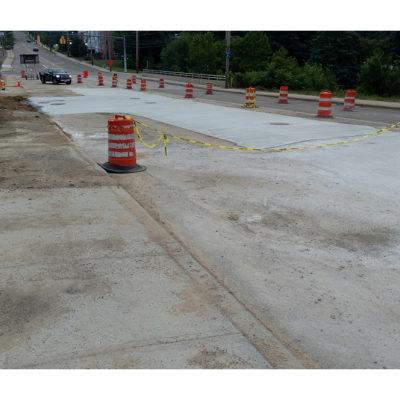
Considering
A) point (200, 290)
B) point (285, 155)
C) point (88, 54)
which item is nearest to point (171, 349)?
point (200, 290)

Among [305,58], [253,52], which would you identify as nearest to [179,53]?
[253,52]

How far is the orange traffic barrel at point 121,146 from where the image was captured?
9.87 meters

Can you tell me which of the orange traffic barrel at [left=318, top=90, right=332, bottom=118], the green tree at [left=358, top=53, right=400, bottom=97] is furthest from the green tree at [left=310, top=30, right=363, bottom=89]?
the orange traffic barrel at [left=318, top=90, right=332, bottom=118]

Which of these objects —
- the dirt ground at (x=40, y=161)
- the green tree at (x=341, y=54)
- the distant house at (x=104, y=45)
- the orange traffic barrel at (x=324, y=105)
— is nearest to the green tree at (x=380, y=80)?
the orange traffic barrel at (x=324, y=105)

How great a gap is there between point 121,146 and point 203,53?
227 feet

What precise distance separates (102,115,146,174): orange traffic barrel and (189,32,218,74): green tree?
221ft

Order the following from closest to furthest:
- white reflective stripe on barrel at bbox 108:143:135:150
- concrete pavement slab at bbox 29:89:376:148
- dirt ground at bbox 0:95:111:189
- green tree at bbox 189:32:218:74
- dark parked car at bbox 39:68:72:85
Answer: dirt ground at bbox 0:95:111:189 < white reflective stripe on barrel at bbox 108:143:135:150 < concrete pavement slab at bbox 29:89:376:148 < dark parked car at bbox 39:68:72:85 < green tree at bbox 189:32:218:74

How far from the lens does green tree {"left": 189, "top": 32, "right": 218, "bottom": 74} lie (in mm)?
75312

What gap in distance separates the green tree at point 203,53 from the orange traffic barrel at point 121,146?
6727cm

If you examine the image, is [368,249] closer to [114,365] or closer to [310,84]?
[114,365]

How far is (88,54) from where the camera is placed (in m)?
143

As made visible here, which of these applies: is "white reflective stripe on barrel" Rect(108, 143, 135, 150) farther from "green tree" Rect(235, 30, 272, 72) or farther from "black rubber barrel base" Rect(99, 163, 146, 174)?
"green tree" Rect(235, 30, 272, 72)
